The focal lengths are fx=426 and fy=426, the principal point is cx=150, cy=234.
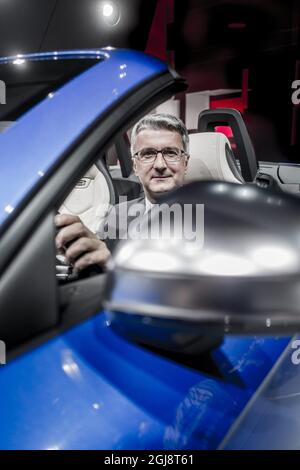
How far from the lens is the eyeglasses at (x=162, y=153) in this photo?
4.59 feet

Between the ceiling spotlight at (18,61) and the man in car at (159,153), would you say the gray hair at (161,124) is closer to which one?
the man in car at (159,153)

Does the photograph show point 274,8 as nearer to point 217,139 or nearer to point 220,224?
point 217,139

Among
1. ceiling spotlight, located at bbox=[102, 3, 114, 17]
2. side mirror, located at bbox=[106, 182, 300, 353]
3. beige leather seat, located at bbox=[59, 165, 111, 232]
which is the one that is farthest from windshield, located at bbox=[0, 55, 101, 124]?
ceiling spotlight, located at bbox=[102, 3, 114, 17]

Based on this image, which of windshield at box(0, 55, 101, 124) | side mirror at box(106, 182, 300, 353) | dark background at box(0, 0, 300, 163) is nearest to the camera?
side mirror at box(106, 182, 300, 353)

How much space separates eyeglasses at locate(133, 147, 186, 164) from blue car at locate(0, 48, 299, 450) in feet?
2.05

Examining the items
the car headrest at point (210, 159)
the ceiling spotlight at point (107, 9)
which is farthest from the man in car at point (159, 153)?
the ceiling spotlight at point (107, 9)

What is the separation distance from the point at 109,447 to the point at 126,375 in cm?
10

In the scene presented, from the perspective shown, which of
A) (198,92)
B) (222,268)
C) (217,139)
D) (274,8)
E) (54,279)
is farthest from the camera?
(198,92)

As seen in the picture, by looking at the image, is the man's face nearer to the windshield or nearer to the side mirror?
the windshield

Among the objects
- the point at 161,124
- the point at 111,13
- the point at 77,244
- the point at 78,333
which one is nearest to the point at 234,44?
the point at 111,13

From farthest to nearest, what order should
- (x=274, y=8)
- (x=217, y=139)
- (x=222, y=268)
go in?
(x=274, y=8) → (x=217, y=139) → (x=222, y=268)

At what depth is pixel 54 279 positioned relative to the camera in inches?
23.7

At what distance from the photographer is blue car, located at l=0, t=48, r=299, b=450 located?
557mm

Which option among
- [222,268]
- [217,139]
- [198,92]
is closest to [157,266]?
[222,268]
